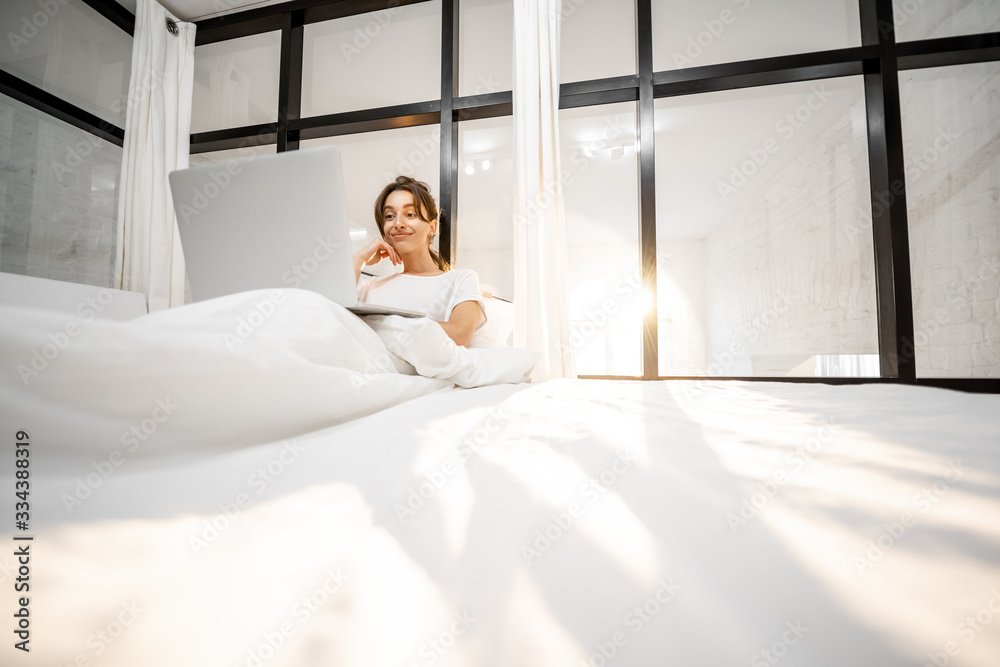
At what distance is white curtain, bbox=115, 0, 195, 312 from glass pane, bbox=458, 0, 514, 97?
1.79 meters

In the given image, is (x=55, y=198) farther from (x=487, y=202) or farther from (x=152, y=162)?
(x=487, y=202)

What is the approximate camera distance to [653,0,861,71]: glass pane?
2309 millimetres

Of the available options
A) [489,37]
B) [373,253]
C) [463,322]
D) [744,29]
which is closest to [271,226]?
[463,322]

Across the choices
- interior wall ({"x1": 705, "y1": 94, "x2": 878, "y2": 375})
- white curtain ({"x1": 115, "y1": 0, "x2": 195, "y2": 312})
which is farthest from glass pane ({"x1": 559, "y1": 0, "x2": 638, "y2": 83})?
white curtain ({"x1": 115, "y1": 0, "x2": 195, "y2": 312})

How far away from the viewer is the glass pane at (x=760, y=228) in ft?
7.56

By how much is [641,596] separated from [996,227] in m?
2.80

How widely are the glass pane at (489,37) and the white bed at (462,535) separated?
2655 mm

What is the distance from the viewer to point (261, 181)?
1.02 metres

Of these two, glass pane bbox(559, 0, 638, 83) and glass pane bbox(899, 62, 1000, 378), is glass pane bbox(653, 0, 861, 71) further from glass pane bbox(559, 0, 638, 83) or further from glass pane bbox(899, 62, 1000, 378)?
glass pane bbox(899, 62, 1000, 378)

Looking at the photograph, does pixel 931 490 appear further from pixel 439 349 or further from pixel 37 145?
pixel 37 145

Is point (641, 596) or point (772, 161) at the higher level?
point (772, 161)

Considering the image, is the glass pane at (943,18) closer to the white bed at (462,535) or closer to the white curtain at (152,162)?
the white bed at (462,535)

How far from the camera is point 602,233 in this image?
8.15ft

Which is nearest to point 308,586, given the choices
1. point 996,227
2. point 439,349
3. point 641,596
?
point 641,596
